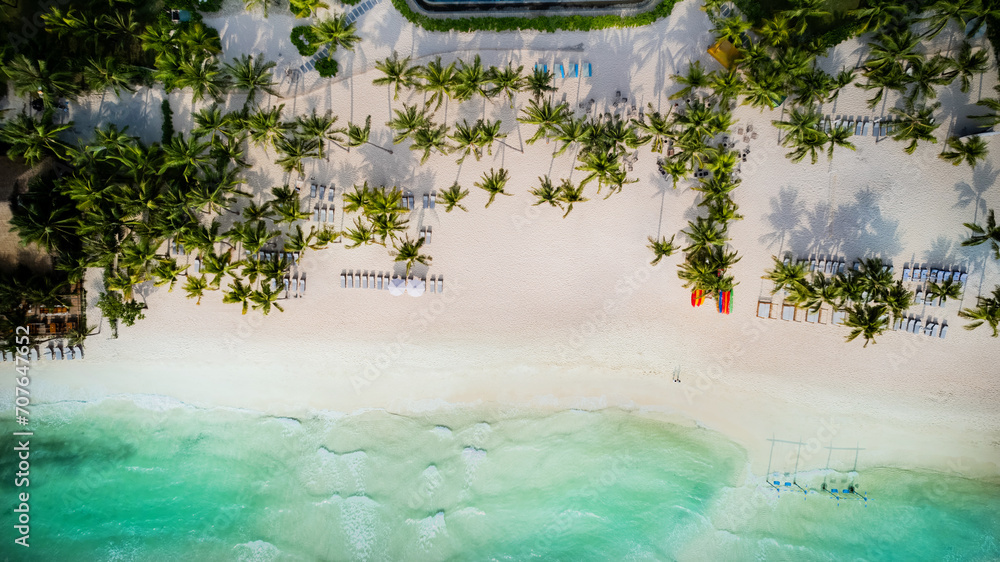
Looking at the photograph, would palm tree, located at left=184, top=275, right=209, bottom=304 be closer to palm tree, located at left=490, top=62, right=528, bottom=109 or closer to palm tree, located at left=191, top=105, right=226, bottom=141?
palm tree, located at left=191, top=105, right=226, bottom=141

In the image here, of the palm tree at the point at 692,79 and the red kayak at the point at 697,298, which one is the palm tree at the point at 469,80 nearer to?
the palm tree at the point at 692,79

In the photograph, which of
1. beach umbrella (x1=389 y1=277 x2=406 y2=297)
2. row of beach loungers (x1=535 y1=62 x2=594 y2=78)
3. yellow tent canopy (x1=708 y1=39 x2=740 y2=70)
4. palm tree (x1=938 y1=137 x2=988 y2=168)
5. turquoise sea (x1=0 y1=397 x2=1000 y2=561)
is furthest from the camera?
turquoise sea (x1=0 y1=397 x2=1000 y2=561)

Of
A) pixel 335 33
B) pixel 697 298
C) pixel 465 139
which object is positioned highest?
pixel 335 33

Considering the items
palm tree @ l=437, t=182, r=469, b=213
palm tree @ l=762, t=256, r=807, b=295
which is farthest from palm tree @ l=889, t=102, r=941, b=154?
palm tree @ l=437, t=182, r=469, b=213

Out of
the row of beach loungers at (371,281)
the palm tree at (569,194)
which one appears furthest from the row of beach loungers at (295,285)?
the palm tree at (569,194)

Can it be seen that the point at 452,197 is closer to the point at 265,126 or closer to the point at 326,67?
the point at 326,67

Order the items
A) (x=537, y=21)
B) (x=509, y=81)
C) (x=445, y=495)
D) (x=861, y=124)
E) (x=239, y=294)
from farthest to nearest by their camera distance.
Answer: (x=445, y=495) < (x=861, y=124) < (x=537, y=21) < (x=239, y=294) < (x=509, y=81)

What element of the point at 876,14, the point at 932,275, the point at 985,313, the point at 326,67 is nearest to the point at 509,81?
the point at 326,67
